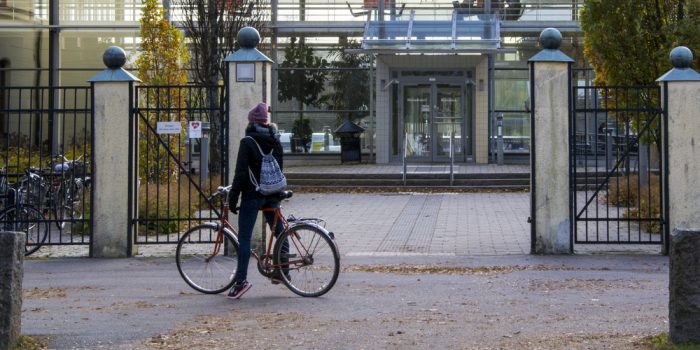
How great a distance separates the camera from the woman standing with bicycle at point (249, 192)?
30.9 feet

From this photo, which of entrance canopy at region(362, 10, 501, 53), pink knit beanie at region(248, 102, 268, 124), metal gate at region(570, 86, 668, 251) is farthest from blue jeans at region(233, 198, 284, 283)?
entrance canopy at region(362, 10, 501, 53)

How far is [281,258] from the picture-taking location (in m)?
9.51

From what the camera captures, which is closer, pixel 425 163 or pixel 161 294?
pixel 161 294

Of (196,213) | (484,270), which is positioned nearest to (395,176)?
(196,213)

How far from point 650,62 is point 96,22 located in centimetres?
2116

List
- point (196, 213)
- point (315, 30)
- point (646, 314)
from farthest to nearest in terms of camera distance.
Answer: point (315, 30) → point (196, 213) → point (646, 314)

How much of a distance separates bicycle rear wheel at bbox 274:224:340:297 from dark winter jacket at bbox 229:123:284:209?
519 mm

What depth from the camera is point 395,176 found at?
2583 cm

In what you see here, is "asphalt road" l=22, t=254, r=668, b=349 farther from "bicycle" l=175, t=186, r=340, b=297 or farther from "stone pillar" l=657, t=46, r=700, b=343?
"stone pillar" l=657, t=46, r=700, b=343

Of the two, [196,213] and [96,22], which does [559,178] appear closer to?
[196,213]

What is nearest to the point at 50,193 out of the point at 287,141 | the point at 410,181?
the point at 410,181

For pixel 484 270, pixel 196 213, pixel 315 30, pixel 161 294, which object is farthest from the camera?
pixel 315 30

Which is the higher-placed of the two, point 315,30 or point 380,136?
point 315,30

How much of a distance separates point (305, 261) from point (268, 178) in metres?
0.84
